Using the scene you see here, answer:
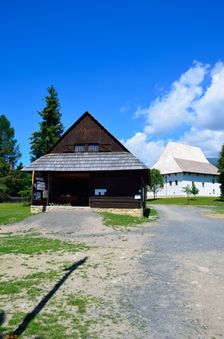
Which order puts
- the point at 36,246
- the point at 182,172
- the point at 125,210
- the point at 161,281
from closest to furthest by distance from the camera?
the point at 161,281
the point at 36,246
the point at 125,210
the point at 182,172

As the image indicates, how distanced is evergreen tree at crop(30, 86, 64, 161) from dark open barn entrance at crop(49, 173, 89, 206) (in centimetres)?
968

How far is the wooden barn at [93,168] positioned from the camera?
87.7 ft

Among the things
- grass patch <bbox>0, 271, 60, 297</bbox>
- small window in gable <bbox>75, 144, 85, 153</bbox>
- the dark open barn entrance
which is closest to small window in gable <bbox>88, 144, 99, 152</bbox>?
small window in gable <bbox>75, 144, 85, 153</bbox>

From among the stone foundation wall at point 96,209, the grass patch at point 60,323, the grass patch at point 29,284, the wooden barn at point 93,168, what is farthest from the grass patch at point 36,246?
the wooden barn at point 93,168

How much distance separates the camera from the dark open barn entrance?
29.8 metres

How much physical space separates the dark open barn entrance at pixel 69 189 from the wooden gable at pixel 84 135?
9.30 feet

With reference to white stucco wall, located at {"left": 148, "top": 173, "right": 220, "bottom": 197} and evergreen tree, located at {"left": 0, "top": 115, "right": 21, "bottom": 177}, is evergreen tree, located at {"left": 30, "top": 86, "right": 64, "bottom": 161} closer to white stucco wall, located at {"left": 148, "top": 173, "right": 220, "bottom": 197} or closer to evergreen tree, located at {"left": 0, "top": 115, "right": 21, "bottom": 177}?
evergreen tree, located at {"left": 0, "top": 115, "right": 21, "bottom": 177}

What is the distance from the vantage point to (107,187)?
2741 cm

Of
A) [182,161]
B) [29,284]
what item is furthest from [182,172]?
[29,284]

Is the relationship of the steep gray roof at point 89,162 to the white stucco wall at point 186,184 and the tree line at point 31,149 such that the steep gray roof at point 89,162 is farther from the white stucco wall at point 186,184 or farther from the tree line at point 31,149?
the white stucco wall at point 186,184

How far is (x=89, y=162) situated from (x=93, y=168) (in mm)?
994

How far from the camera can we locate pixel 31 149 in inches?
1625

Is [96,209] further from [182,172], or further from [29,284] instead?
[182,172]

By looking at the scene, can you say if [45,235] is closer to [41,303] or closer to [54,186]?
[41,303]
